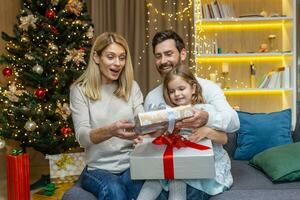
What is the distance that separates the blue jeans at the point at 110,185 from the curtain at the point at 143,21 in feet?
9.56

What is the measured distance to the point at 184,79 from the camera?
2.11 metres

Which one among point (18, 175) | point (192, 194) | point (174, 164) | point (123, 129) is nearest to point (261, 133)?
point (192, 194)

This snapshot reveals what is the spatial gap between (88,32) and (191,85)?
2053 millimetres

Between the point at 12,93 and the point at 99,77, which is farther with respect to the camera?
the point at 12,93

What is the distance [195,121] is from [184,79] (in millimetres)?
322

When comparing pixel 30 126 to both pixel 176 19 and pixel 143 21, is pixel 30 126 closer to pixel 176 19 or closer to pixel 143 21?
pixel 143 21

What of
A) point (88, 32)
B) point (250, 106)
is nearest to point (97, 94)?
point (88, 32)

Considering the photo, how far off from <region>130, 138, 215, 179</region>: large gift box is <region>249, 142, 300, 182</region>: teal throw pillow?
59 centimetres

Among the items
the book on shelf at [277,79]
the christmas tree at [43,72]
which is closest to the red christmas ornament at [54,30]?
the christmas tree at [43,72]

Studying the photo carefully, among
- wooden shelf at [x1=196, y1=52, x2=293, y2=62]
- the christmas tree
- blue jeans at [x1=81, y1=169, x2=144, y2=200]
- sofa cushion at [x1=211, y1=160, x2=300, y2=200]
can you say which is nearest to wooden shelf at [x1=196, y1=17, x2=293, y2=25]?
wooden shelf at [x1=196, y1=52, x2=293, y2=62]

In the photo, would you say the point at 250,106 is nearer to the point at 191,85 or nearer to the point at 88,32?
the point at 88,32

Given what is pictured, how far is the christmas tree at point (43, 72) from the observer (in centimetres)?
362

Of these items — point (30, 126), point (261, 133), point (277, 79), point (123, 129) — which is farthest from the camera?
point (277, 79)

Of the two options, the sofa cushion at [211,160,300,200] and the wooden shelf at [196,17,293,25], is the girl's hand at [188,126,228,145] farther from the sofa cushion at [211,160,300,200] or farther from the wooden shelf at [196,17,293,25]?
the wooden shelf at [196,17,293,25]
